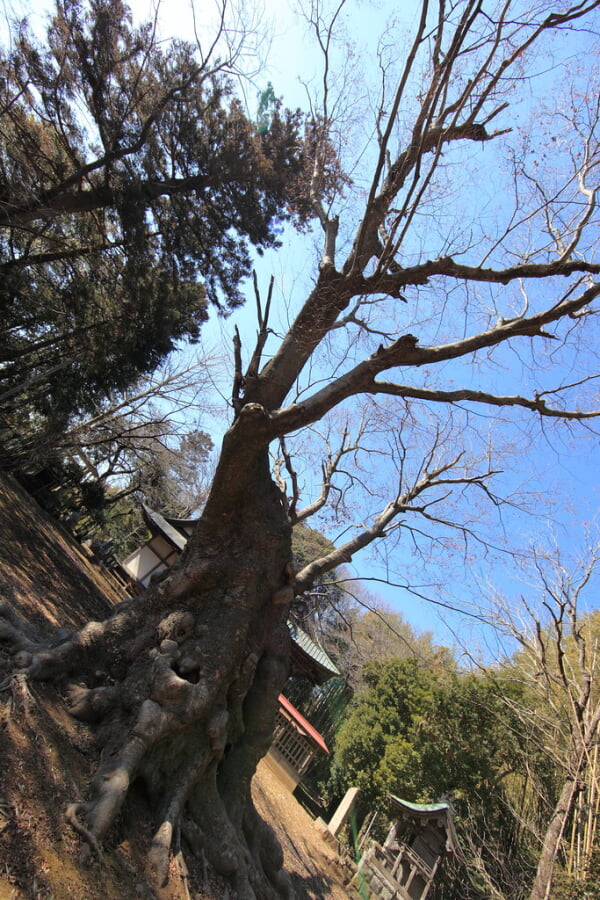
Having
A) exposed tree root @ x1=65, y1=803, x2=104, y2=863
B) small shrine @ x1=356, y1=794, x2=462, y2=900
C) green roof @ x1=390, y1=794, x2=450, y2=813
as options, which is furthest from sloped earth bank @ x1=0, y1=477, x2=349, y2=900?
green roof @ x1=390, y1=794, x2=450, y2=813

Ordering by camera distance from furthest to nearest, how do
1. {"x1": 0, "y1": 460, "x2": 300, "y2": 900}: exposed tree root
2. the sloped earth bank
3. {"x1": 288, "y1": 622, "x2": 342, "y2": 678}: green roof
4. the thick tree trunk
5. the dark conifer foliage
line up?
{"x1": 288, "y1": 622, "x2": 342, "y2": 678}: green roof → the dark conifer foliage → the thick tree trunk → {"x1": 0, "y1": 460, "x2": 300, "y2": 900}: exposed tree root → the sloped earth bank

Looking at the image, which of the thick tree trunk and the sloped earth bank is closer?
the sloped earth bank

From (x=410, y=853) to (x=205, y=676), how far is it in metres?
9.14

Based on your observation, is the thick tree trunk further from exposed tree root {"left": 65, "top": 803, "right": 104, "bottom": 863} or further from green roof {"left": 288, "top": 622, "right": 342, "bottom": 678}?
green roof {"left": 288, "top": 622, "right": 342, "bottom": 678}

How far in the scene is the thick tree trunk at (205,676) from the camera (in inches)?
126

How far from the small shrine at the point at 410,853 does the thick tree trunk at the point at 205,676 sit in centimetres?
601

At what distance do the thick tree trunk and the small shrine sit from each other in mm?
6011

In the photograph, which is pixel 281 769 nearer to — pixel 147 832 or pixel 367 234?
pixel 147 832

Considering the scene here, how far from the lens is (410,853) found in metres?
9.21

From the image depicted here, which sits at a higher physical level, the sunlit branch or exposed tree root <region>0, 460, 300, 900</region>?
the sunlit branch

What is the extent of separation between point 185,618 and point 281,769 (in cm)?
1086

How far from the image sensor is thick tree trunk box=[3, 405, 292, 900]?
3.20 metres

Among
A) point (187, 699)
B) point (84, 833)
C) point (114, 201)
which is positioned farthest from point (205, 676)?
point (114, 201)

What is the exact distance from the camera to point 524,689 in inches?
410
